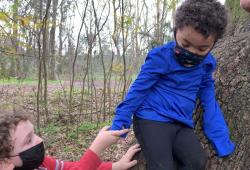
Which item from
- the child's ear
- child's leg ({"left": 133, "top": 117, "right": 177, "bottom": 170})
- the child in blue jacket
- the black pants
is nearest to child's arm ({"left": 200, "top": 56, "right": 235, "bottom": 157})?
the child in blue jacket

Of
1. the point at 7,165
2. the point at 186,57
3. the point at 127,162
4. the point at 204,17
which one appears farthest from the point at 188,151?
the point at 7,165

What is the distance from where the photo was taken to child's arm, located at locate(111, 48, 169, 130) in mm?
2148

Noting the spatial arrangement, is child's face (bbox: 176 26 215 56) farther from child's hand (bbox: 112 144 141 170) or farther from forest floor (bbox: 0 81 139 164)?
forest floor (bbox: 0 81 139 164)

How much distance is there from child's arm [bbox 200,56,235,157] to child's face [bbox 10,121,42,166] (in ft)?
3.49

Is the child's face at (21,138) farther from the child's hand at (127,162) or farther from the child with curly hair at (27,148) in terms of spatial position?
the child's hand at (127,162)

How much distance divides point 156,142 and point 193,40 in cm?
64

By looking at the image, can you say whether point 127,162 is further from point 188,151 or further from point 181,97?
point 181,97

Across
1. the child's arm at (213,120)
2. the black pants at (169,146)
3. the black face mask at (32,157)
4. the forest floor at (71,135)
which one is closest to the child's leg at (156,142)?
the black pants at (169,146)

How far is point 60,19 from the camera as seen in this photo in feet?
39.3

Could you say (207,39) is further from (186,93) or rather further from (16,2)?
(16,2)

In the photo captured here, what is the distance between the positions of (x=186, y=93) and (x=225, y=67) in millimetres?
361

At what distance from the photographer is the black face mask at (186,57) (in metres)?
2.17

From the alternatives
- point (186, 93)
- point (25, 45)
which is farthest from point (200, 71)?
point (25, 45)

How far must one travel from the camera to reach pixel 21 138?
6.27ft
